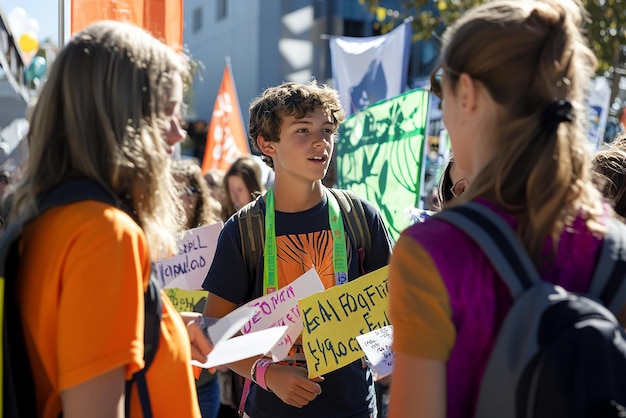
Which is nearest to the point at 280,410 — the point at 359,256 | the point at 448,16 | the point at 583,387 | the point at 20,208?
the point at 359,256

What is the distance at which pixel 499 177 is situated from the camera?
1.40 metres

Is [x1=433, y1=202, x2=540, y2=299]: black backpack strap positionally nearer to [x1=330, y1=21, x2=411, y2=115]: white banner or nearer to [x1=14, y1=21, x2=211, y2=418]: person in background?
[x1=14, y1=21, x2=211, y2=418]: person in background

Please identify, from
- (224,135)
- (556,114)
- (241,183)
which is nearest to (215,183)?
(241,183)

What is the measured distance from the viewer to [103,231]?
140 cm

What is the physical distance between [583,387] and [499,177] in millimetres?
407

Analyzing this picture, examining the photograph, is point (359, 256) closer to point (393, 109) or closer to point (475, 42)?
point (475, 42)

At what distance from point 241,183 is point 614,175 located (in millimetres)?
3183

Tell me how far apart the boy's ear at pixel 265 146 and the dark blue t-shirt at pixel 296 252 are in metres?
0.23

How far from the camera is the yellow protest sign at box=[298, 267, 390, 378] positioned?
8.25 ft

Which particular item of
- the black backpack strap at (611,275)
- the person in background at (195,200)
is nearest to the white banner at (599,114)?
the person in background at (195,200)

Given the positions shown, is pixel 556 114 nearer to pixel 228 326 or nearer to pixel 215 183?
pixel 228 326

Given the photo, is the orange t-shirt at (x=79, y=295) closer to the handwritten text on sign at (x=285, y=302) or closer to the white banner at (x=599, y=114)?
the handwritten text on sign at (x=285, y=302)

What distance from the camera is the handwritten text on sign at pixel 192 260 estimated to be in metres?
3.87

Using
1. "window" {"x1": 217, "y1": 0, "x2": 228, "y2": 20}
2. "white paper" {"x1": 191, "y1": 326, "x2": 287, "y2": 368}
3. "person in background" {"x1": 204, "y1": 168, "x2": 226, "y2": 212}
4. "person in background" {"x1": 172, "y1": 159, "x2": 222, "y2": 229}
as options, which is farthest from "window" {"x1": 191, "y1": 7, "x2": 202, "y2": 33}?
"white paper" {"x1": 191, "y1": 326, "x2": 287, "y2": 368}
